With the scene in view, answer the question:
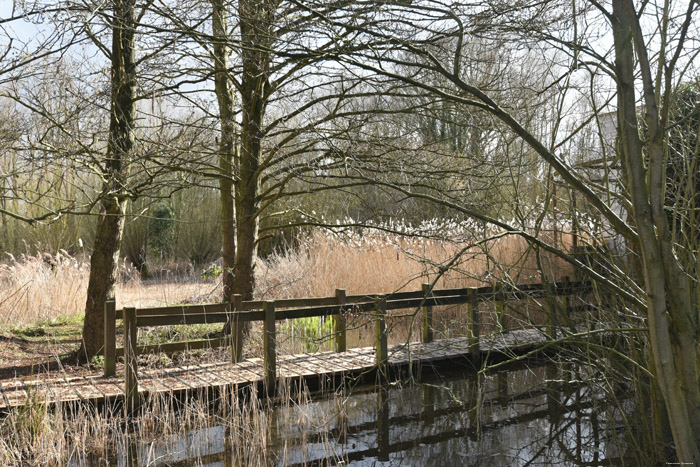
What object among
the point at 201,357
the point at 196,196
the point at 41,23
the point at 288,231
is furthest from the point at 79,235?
the point at 41,23

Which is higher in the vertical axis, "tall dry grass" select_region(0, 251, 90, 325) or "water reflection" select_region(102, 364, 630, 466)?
"tall dry grass" select_region(0, 251, 90, 325)

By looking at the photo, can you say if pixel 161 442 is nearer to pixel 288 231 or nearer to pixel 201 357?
pixel 201 357

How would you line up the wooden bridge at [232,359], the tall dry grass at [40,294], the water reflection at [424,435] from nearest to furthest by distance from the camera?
the water reflection at [424,435]
the wooden bridge at [232,359]
the tall dry grass at [40,294]

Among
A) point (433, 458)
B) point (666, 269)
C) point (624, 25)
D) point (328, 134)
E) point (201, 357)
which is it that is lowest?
point (433, 458)

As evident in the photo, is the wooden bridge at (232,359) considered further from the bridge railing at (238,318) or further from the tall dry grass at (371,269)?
the tall dry grass at (371,269)

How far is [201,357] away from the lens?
7039mm

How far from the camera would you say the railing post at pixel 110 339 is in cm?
587

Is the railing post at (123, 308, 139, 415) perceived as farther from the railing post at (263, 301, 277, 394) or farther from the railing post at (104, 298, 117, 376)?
the railing post at (263, 301, 277, 394)

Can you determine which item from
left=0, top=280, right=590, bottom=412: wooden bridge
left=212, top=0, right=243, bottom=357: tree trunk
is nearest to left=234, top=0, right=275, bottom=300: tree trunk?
left=212, top=0, right=243, bottom=357: tree trunk

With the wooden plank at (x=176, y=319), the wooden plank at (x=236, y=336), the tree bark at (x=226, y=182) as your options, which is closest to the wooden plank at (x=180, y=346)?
the wooden plank at (x=236, y=336)

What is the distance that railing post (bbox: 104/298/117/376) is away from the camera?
5.87m

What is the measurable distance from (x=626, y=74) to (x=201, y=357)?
576 centimetres

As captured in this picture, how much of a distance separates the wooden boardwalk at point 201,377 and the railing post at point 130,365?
0.10m

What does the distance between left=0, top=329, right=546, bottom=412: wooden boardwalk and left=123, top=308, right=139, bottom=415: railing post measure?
0.10 metres
